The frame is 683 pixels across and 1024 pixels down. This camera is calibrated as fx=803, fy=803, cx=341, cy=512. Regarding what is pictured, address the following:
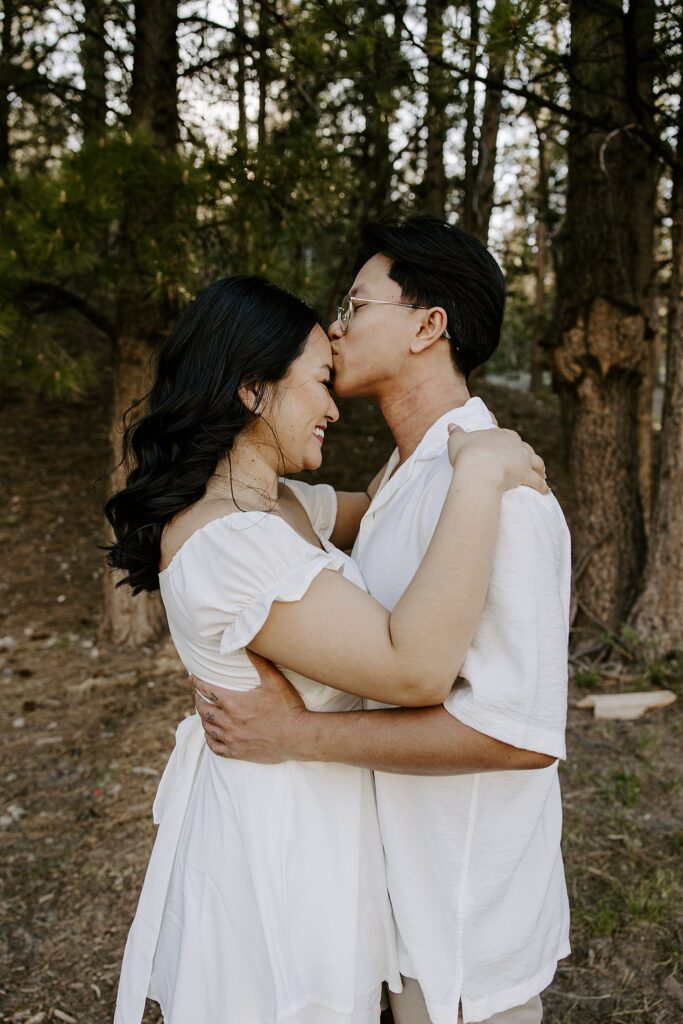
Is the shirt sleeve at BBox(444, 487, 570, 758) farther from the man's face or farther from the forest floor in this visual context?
the forest floor

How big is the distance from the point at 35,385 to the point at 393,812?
3.13 meters

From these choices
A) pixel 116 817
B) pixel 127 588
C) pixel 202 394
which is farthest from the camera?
pixel 127 588

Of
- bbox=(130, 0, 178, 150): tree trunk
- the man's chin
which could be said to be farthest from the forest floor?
bbox=(130, 0, 178, 150): tree trunk

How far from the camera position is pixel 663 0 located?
357cm

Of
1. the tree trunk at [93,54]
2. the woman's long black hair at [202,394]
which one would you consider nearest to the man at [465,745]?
the woman's long black hair at [202,394]

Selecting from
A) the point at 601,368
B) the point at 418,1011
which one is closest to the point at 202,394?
the point at 418,1011

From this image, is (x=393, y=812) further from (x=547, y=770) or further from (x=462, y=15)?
(x=462, y=15)

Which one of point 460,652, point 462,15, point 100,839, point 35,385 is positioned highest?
point 462,15

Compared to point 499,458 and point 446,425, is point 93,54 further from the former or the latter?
point 499,458

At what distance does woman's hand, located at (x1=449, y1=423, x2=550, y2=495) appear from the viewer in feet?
4.67

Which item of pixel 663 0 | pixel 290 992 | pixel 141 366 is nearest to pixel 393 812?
pixel 290 992

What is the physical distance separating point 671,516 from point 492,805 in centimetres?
367

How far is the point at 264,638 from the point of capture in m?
1.43

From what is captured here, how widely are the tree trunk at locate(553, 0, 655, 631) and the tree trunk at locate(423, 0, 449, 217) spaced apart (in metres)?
1.04
